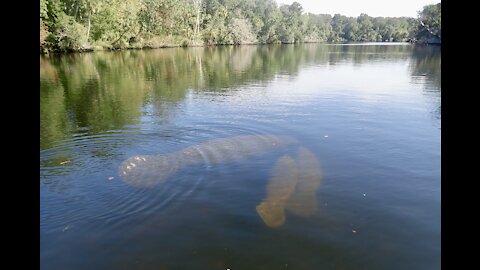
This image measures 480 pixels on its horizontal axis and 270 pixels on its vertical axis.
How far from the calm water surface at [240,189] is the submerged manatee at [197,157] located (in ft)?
0.44

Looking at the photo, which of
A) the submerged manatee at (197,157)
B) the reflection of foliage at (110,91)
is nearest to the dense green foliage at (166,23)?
the reflection of foliage at (110,91)

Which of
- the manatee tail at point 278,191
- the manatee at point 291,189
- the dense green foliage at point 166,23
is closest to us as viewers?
the manatee tail at point 278,191

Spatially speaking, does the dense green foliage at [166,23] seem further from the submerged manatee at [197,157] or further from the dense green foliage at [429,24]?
the submerged manatee at [197,157]

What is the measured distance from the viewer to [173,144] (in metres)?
14.6

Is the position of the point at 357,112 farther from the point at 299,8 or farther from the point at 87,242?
the point at 299,8

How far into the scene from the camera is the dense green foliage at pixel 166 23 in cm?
6194

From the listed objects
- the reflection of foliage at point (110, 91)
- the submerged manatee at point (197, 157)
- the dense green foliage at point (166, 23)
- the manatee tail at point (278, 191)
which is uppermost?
the dense green foliage at point (166, 23)

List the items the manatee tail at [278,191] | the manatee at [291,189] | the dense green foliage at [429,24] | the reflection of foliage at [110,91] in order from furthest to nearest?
1. the dense green foliage at [429,24]
2. the reflection of foliage at [110,91]
3. the manatee at [291,189]
4. the manatee tail at [278,191]

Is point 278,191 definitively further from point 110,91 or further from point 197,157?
point 110,91

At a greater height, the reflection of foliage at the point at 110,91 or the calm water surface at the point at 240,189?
the reflection of foliage at the point at 110,91

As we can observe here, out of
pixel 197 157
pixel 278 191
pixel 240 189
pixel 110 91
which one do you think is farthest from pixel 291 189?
pixel 110 91

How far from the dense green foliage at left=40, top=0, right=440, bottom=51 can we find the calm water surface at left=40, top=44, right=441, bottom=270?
1831 inches
